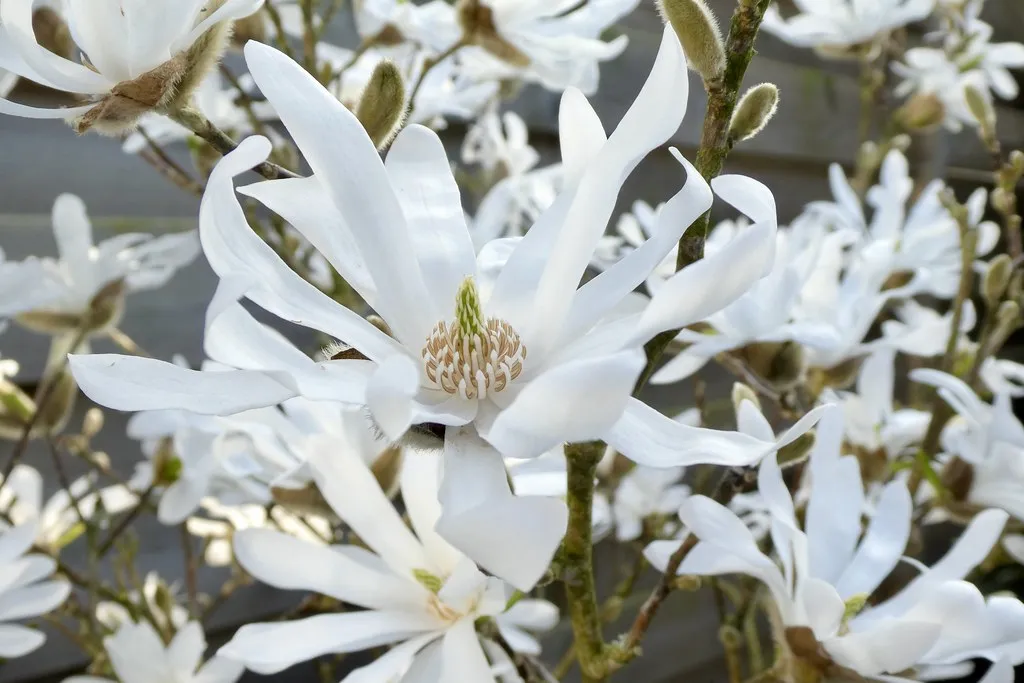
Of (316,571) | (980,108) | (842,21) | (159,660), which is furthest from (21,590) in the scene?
(842,21)

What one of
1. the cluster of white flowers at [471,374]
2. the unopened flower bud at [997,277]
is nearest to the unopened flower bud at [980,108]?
the cluster of white flowers at [471,374]

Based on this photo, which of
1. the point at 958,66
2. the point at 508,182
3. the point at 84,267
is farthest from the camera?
the point at 958,66

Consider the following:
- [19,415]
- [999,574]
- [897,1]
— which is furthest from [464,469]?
[999,574]

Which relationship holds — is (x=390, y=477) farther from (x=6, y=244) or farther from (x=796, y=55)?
(x=796, y=55)

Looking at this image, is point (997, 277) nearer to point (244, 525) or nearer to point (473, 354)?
point (473, 354)

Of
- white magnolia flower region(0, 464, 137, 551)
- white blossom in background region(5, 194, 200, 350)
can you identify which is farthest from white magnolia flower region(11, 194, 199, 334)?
white magnolia flower region(0, 464, 137, 551)

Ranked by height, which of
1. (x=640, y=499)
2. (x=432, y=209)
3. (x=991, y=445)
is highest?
(x=432, y=209)
